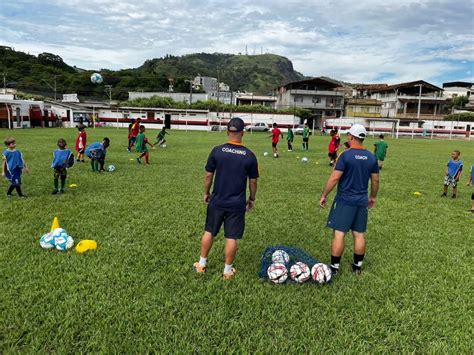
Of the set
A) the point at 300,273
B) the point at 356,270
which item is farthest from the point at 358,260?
the point at 300,273

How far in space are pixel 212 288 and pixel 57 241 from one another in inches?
98.4

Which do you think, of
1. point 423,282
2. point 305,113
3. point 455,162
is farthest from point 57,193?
point 305,113

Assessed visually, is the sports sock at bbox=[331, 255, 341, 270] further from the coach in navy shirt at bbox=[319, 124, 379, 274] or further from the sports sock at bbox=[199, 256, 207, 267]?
the sports sock at bbox=[199, 256, 207, 267]

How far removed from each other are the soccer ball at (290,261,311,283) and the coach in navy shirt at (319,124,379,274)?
0.48 m

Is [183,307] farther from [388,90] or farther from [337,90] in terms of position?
[388,90]

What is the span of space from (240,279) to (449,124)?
2454 inches

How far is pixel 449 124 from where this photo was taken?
55969mm

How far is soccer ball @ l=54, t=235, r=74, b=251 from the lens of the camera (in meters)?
5.02

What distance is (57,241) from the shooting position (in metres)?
5.05

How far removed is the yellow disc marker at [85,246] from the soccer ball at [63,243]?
12 centimetres

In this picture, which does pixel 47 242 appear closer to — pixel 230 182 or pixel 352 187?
pixel 230 182

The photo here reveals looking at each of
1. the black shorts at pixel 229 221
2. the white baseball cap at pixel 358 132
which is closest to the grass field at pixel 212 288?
the black shorts at pixel 229 221

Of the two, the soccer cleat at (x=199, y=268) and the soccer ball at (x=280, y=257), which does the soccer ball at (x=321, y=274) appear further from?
the soccer cleat at (x=199, y=268)

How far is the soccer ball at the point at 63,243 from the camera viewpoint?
5023 millimetres
